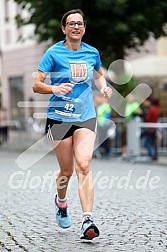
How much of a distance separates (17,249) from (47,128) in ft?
3.91

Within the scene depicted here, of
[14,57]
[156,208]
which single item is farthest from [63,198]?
[14,57]

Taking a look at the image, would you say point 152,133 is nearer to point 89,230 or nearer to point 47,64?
point 47,64

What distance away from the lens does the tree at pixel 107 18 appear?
65.6 feet

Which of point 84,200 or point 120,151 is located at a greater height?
point 84,200

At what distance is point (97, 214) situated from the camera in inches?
325

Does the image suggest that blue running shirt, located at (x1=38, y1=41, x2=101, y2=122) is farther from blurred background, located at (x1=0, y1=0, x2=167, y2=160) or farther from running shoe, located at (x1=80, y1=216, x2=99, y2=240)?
blurred background, located at (x1=0, y1=0, x2=167, y2=160)

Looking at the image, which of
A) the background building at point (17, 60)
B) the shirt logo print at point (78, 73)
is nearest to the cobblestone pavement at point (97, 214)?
the shirt logo print at point (78, 73)

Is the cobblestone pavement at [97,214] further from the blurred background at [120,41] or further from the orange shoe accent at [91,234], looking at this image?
the blurred background at [120,41]

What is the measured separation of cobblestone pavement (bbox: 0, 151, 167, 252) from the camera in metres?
6.24

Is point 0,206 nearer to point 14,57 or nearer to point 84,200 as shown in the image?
point 84,200

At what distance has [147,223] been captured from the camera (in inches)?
293

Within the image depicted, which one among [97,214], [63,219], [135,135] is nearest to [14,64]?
[135,135]

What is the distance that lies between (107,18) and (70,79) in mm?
14066

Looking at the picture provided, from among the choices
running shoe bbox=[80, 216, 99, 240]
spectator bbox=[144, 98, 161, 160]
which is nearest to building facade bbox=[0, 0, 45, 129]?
spectator bbox=[144, 98, 161, 160]
